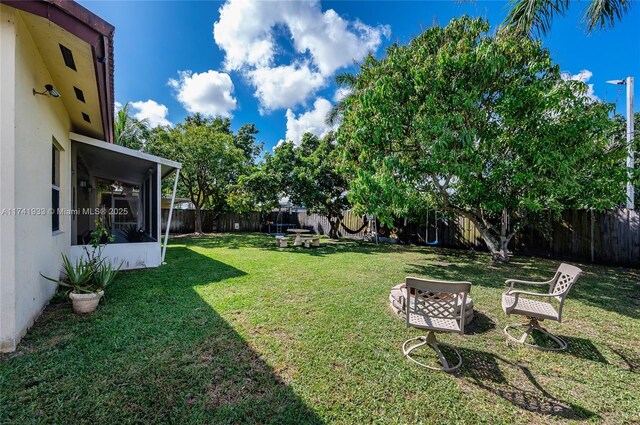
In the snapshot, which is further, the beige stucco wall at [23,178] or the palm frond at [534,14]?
the palm frond at [534,14]

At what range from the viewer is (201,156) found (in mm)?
15961

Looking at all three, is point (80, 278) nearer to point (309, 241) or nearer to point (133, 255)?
point (133, 255)

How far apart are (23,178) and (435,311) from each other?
5.13 metres

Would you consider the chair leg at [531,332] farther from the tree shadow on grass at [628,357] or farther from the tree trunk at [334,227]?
the tree trunk at [334,227]

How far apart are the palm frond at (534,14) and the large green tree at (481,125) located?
0.39 metres

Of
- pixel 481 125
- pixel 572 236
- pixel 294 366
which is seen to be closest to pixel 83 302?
pixel 294 366

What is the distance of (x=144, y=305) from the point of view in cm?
444

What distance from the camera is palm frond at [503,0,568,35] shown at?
6.85 m

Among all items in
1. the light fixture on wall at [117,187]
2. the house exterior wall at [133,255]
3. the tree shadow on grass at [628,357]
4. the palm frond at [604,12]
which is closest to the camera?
the tree shadow on grass at [628,357]

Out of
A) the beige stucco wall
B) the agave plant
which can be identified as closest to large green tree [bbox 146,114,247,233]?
the beige stucco wall

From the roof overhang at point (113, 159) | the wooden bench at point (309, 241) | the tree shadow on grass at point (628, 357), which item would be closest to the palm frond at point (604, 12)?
the tree shadow on grass at point (628, 357)

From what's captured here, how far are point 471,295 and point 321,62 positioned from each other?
10.7 meters

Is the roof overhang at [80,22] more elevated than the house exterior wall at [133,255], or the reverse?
the roof overhang at [80,22]

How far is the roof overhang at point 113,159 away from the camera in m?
6.24
